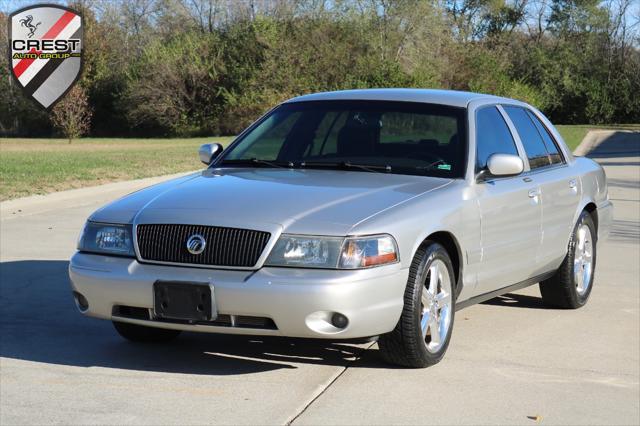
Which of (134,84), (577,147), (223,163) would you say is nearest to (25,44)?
A: (134,84)

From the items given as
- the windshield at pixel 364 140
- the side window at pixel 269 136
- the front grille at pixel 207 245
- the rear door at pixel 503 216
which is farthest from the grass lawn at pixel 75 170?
the front grille at pixel 207 245

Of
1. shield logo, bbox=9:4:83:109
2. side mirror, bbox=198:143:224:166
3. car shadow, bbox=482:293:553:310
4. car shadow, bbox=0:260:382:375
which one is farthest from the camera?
shield logo, bbox=9:4:83:109

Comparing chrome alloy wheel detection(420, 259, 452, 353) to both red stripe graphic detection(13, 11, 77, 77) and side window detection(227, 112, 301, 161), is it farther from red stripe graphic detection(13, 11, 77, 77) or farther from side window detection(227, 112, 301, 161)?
red stripe graphic detection(13, 11, 77, 77)

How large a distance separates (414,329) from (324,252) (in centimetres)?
73

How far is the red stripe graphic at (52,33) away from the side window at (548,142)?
122 ft

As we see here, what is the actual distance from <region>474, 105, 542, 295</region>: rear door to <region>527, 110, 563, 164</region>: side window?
0.64m

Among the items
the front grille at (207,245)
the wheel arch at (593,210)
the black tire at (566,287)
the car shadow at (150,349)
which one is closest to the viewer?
the front grille at (207,245)

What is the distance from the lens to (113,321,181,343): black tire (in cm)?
623

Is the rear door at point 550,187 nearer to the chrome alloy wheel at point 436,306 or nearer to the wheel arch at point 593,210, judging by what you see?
the wheel arch at point 593,210

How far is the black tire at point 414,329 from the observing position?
5.44 meters

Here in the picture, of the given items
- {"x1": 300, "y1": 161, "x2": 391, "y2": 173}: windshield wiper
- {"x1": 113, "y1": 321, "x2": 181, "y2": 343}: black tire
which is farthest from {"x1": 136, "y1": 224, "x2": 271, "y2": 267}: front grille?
{"x1": 300, "y1": 161, "x2": 391, "y2": 173}: windshield wiper

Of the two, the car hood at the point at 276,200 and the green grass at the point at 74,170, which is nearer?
the car hood at the point at 276,200

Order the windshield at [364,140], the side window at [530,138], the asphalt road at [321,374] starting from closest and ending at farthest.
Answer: the asphalt road at [321,374] → the windshield at [364,140] → the side window at [530,138]

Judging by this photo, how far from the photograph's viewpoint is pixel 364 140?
6555 mm
